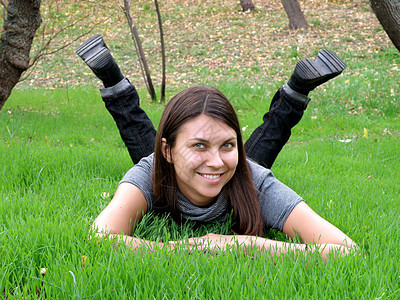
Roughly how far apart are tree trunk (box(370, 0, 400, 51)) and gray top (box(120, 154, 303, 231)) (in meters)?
3.96

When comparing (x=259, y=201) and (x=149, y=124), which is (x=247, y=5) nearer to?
(x=149, y=124)

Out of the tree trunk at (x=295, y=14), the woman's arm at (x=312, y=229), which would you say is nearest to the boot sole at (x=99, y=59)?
the woman's arm at (x=312, y=229)

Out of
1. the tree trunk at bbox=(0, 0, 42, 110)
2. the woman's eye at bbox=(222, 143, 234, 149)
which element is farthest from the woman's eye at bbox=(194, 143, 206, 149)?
the tree trunk at bbox=(0, 0, 42, 110)

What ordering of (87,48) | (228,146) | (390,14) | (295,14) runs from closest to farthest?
(228,146), (87,48), (390,14), (295,14)

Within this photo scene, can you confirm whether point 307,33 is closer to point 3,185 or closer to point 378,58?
point 378,58

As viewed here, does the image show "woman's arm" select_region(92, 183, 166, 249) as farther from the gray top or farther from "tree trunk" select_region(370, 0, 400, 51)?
"tree trunk" select_region(370, 0, 400, 51)

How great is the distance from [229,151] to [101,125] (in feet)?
15.5

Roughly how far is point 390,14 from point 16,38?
15.8ft

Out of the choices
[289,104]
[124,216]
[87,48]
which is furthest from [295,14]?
[124,216]

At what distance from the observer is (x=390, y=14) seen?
18.2 ft

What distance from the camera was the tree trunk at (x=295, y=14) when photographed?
43.1ft

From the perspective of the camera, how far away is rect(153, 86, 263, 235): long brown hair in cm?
239

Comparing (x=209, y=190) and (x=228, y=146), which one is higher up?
(x=228, y=146)

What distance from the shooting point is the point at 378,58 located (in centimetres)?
1033
